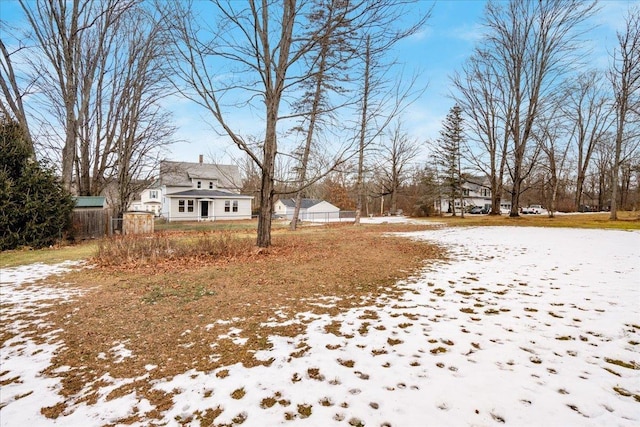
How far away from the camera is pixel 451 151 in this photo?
102 feet

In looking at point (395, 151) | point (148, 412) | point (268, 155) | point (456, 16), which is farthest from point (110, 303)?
point (395, 151)

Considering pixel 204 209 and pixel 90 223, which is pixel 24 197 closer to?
pixel 90 223

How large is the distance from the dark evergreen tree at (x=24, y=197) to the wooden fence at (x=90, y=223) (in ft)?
5.64

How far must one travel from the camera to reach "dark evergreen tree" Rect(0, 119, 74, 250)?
10023mm

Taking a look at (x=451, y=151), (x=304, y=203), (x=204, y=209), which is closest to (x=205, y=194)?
(x=204, y=209)

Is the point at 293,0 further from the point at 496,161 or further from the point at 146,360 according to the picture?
the point at 496,161

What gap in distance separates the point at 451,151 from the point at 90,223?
31162 mm

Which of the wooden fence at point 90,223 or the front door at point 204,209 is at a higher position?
the front door at point 204,209

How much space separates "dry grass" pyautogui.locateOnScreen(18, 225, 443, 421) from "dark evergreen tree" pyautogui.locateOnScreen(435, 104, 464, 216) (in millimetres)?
25168

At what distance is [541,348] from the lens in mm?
2973

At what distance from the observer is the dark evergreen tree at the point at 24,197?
10023 mm

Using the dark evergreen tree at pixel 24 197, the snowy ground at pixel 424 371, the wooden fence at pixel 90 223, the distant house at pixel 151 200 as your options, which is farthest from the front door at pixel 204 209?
the snowy ground at pixel 424 371

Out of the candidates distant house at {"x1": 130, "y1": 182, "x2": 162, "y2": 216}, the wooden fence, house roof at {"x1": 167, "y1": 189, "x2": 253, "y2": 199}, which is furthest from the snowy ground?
distant house at {"x1": 130, "y1": 182, "x2": 162, "y2": 216}

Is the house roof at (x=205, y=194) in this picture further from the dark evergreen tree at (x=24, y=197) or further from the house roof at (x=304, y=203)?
the dark evergreen tree at (x=24, y=197)
